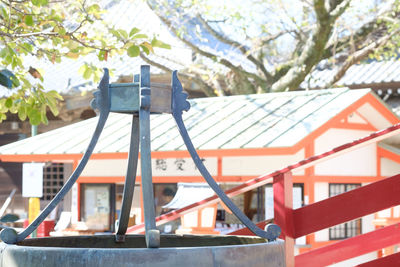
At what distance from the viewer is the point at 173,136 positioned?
12.6 m

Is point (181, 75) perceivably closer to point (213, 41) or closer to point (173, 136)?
point (173, 136)

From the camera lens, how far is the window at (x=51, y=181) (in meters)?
19.0

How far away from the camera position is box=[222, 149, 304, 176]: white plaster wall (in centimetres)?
1215

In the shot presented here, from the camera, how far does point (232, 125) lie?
1237 centimetres

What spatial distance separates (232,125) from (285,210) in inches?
313

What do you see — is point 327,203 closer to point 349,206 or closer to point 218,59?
point 349,206

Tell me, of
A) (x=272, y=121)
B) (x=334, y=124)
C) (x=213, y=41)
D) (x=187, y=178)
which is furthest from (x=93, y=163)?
(x=213, y=41)

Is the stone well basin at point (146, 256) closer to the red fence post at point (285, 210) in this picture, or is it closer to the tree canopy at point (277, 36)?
the red fence post at point (285, 210)

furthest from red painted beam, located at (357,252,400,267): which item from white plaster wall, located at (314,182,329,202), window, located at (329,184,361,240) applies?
window, located at (329,184,361,240)

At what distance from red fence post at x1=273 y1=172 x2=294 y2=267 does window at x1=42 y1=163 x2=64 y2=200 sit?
14867mm

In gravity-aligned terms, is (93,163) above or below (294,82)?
below

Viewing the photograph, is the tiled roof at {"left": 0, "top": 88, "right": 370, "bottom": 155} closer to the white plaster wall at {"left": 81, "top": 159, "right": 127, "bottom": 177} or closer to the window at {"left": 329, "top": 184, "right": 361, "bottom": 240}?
the white plaster wall at {"left": 81, "top": 159, "right": 127, "bottom": 177}

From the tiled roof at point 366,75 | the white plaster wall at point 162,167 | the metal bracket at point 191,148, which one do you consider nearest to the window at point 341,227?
the white plaster wall at point 162,167

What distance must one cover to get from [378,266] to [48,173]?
15.6 metres
